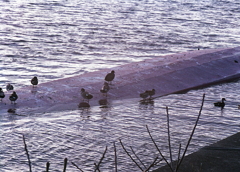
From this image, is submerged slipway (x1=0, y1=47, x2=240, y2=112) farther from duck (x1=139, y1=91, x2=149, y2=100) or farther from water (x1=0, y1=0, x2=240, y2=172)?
water (x1=0, y1=0, x2=240, y2=172)

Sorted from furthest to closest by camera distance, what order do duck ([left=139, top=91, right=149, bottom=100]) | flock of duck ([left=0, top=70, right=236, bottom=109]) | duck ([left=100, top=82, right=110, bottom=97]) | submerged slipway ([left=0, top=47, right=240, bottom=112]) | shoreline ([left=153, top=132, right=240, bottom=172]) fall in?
1. duck ([left=100, top=82, right=110, bottom=97])
2. duck ([left=139, top=91, right=149, bottom=100])
3. submerged slipway ([left=0, top=47, right=240, bottom=112])
4. flock of duck ([left=0, top=70, right=236, bottom=109])
5. shoreline ([left=153, top=132, right=240, bottom=172])

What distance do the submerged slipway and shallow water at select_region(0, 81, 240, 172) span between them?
725 millimetres

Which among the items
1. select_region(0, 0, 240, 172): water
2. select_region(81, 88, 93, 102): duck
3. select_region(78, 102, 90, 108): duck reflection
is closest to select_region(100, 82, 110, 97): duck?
select_region(81, 88, 93, 102): duck

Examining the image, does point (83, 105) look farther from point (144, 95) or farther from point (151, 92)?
point (151, 92)

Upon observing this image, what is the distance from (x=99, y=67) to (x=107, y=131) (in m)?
6.87

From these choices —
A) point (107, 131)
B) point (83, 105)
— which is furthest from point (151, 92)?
point (107, 131)

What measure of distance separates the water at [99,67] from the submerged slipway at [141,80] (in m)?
0.63

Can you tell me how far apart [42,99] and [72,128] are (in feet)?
7.65

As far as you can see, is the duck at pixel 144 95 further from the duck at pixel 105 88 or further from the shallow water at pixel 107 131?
the duck at pixel 105 88

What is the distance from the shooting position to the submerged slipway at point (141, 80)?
10805 mm

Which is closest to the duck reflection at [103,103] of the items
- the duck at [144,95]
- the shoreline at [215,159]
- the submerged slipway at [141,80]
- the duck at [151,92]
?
the submerged slipway at [141,80]

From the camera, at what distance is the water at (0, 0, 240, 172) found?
25.1ft

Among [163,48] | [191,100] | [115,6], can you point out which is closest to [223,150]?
[191,100]

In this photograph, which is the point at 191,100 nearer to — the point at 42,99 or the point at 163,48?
the point at 42,99
